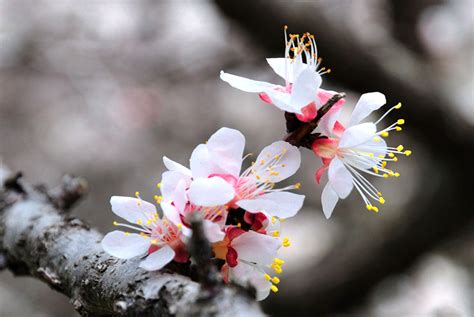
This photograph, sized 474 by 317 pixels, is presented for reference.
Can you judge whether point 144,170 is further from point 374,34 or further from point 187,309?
point 187,309

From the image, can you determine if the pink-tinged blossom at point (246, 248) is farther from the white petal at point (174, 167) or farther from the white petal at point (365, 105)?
the white petal at point (365, 105)

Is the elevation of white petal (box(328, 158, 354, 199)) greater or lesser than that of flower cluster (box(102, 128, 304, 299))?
greater

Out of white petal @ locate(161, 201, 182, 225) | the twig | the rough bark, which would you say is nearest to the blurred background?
the rough bark

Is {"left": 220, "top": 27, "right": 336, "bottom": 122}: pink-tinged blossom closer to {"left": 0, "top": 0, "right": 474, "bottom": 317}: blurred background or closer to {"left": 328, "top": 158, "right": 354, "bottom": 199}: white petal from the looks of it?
{"left": 328, "top": 158, "right": 354, "bottom": 199}: white petal

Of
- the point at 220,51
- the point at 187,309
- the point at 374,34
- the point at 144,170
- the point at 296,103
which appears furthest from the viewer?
the point at 144,170

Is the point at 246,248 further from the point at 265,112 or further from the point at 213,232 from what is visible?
the point at 265,112

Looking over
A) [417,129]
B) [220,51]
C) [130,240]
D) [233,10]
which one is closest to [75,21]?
[220,51]
